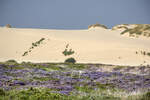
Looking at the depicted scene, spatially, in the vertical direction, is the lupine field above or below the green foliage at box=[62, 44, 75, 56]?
below

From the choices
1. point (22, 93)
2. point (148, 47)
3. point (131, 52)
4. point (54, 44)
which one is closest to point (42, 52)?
point (54, 44)

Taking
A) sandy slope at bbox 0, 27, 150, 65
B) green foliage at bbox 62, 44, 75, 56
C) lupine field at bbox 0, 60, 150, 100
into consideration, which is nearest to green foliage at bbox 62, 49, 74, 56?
green foliage at bbox 62, 44, 75, 56

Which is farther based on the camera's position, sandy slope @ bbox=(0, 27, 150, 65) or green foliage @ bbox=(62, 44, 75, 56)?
green foliage @ bbox=(62, 44, 75, 56)

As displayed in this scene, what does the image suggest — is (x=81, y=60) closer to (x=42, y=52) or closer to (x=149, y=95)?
(x=42, y=52)

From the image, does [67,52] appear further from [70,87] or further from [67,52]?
[70,87]

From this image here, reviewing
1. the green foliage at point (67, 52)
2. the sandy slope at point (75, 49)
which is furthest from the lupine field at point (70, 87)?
the green foliage at point (67, 52)

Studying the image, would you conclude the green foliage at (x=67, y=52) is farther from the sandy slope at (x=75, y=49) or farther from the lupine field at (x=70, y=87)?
the lupine field at (x=70, y=87)

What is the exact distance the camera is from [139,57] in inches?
2274

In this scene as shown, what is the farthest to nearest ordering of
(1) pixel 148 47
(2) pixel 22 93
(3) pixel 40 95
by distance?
(1) pixel 148 47
(2) pixel 22 93
(3) pixel 40 95

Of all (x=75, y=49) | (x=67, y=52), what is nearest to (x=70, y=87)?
(x=67, y=52)

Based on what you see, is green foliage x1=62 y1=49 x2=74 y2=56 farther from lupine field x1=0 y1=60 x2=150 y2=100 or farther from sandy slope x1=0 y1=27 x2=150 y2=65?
lupine field x1=0 y1=60 x2=150 y2=100

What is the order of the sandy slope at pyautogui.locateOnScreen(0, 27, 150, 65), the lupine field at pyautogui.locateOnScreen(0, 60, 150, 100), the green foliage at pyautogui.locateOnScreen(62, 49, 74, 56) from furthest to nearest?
the green foliage at pyautogui.locateOnScreen(62, 49, 74, 56)
the sandy slope at pyautogui.locateOnScreen(0, 27, 150, 65)
the lupine field at pyautogui.locateOnScreen(0, 60, 150, 100)

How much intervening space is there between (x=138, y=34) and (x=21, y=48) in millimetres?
36333

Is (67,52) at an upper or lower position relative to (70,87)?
upper
